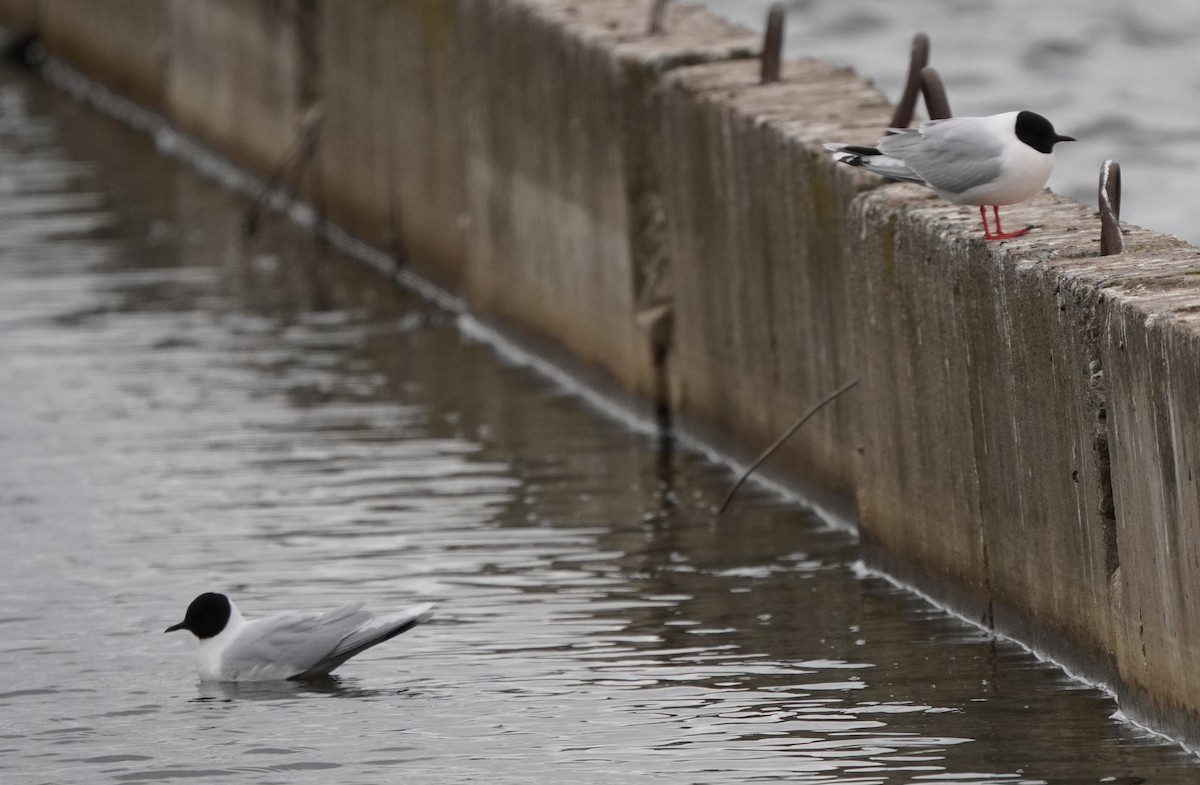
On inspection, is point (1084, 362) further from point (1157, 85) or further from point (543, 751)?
point (1157, 85)

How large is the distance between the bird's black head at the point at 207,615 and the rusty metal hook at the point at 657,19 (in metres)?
5.29

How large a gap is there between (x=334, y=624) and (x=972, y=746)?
227 cm

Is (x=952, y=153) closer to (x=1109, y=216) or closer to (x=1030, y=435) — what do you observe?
(x=1109, y=216)

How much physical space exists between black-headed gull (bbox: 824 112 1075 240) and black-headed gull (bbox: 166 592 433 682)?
2189mm

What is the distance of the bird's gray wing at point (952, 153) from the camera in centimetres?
815

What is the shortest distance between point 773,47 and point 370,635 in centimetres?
418

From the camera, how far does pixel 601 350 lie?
1341cm

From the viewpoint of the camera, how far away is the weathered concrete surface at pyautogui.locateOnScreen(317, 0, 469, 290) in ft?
53.3

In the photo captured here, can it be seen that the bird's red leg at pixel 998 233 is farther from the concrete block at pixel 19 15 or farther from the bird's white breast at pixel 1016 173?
the concrete block at pixel 19 15

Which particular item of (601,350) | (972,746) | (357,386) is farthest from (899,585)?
(357,386)

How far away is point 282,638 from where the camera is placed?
8688mm

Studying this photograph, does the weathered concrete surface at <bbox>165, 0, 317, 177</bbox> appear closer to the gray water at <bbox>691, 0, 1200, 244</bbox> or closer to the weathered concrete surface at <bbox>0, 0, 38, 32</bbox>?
the gray water at <bbox>691, 0, 1200, 244</bbox>

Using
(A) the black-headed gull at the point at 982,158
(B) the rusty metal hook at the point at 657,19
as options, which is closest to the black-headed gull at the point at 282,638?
(A) the black-headed gull at the point at 982,158

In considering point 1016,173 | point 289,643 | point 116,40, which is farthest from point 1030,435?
point 116,40
